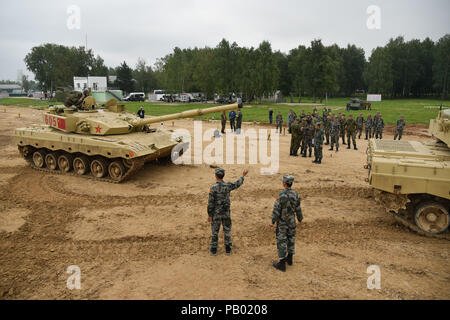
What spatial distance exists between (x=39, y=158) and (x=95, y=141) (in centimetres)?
360

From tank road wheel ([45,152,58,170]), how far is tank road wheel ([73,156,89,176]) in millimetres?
1015

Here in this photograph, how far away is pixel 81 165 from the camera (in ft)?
39.3

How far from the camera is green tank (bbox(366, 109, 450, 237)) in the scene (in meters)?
6.85

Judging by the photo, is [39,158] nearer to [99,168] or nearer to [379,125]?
[99,168]

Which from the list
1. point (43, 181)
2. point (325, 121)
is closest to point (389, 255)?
point (43, 181)

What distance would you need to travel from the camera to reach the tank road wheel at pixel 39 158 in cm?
1291

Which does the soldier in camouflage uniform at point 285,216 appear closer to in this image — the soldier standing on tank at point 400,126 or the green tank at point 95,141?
the green tank at point 95,141

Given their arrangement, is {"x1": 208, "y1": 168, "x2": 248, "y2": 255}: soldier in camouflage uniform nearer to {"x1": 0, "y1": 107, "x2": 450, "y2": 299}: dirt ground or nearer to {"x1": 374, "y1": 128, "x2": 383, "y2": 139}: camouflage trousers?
{"x1": 0, "y1": 107, "x2": 450, "y2": 299}: dirt ground

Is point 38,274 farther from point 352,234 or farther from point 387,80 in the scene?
point 387,80

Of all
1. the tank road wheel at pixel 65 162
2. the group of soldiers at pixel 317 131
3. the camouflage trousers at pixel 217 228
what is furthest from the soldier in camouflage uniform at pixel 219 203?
the group of soldiers at pixel 317 131

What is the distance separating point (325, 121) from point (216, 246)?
1389 centimetres

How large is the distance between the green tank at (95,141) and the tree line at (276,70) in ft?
122

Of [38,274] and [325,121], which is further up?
[325,121]

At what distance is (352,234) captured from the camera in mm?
7363
